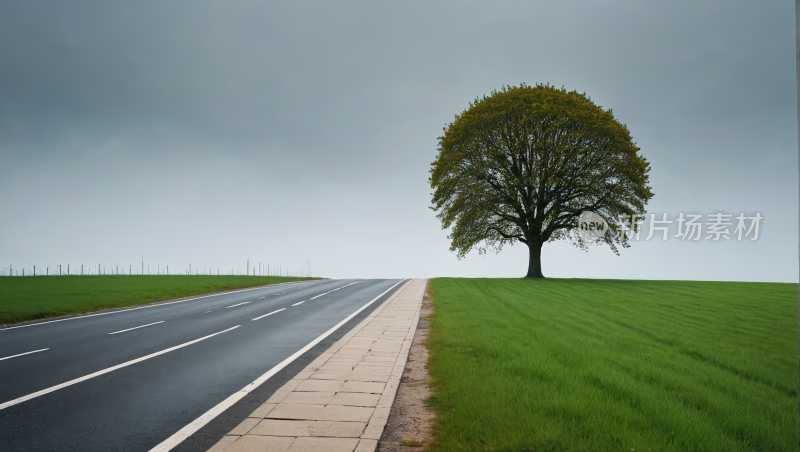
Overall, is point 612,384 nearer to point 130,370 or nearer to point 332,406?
point 332,406

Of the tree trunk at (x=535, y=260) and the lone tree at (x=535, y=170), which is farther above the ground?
the lone tree at (x=535, y=170)

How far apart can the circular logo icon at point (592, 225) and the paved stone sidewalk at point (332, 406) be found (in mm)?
27931

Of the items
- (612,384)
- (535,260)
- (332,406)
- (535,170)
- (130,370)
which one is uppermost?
(535,170)

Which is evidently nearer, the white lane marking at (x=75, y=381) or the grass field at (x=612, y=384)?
the grass field at (x=612, y=384)

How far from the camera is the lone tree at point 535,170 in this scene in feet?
104

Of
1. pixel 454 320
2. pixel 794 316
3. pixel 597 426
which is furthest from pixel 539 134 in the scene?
pixel 597 426

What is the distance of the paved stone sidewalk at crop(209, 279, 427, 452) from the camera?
14.3 ft

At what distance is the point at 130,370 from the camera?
7652 mm

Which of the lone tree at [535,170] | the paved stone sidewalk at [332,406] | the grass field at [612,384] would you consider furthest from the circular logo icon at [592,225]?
the paved stone sidewalk at [332,406]

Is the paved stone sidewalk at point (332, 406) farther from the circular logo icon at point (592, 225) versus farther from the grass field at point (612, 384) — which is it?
the circular logo icon at point (592, 225)

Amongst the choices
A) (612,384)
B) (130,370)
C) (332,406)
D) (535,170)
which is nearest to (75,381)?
(130,370)

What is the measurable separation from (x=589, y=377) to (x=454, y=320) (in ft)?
20.5

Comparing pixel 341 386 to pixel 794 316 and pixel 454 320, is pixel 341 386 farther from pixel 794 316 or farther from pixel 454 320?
pixel 794 316

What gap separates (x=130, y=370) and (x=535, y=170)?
2962 cm
